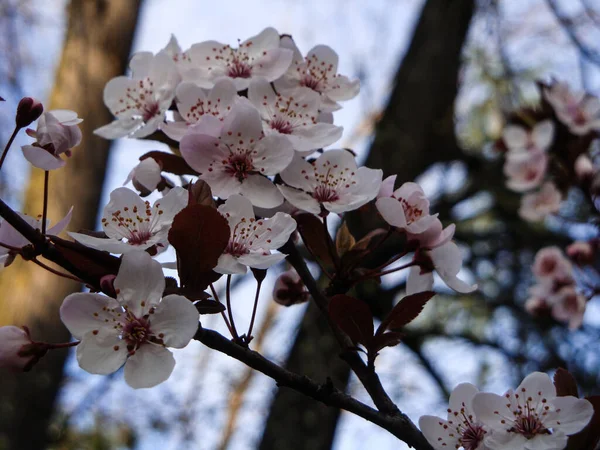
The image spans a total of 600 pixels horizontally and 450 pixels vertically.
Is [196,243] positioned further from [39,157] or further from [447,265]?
[447,265]

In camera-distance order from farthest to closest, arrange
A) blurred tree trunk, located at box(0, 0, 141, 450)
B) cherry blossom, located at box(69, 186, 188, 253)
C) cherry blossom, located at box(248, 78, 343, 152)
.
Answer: blurred tree trunk, located at box(0, 0, 141, 450) → cherry blossom, located at box(248, 78, 343, 152) → cherry blossom, located at box(69, 186, 188, 253)

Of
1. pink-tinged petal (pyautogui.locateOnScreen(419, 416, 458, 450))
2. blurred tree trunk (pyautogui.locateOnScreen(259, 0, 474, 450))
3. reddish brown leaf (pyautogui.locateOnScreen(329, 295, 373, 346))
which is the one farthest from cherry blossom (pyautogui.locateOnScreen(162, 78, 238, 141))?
blurred tree trunk (pyautogui.locateOnScreen(259, 0, 474, 450))

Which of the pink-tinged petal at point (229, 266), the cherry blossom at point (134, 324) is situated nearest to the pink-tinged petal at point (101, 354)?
the cherry blossom at point (134, 324)

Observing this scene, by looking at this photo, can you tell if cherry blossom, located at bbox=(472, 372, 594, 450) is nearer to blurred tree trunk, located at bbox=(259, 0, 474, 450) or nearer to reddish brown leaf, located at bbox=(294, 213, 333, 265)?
reddish brown leaf, located at bbox=(294, 213, 333, 265)

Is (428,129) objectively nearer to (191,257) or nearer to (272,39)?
(272,39)

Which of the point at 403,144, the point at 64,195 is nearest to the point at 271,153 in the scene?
the point at 64,195

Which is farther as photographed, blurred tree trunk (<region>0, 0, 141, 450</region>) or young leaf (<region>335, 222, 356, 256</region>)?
blurred tree trunk (<region>0, 0, 141, 450</region>)

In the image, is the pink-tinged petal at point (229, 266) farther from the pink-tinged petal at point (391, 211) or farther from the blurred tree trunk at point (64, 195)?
the blurred tree trunk at point (64, 195)
